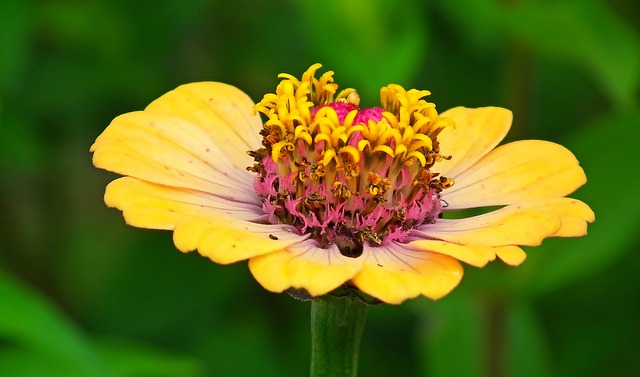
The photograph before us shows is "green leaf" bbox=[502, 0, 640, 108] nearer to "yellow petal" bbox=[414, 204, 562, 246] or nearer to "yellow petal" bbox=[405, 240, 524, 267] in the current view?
"yellow petal" bbox=[414, 204, 562, 246]

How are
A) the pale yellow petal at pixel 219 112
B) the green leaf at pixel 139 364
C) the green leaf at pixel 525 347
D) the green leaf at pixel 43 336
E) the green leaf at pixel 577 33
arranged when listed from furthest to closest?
the green leaf at pixel 525 347
the green leaf at pixel 577 33
the green leaf at pixel 139 364
the pale yellow petal at pixel 219 112
the green leaf at pixel 43 336

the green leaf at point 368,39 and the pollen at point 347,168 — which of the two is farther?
the green leaf at point 368,39

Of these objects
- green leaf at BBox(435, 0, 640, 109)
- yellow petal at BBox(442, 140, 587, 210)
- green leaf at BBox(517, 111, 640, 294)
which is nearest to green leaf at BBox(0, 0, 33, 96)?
yellow petal at BBox(442, 140, 587, 210)

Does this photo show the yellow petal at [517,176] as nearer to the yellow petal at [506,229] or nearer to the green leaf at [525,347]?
the yellow petal at [506,229]

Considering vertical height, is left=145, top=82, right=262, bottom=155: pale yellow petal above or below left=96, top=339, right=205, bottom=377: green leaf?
above

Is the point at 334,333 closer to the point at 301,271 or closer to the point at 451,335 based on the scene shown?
the point at 301,271

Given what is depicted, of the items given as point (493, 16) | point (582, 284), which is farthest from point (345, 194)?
point (582, 284)

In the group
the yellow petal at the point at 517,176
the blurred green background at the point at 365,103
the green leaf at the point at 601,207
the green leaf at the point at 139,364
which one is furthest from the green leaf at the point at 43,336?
the green leaf at the point at 601,207

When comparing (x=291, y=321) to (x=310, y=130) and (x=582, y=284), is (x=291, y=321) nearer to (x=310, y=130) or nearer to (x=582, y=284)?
(x=582, y=284)

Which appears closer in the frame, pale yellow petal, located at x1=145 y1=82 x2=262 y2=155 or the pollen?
the pollen
